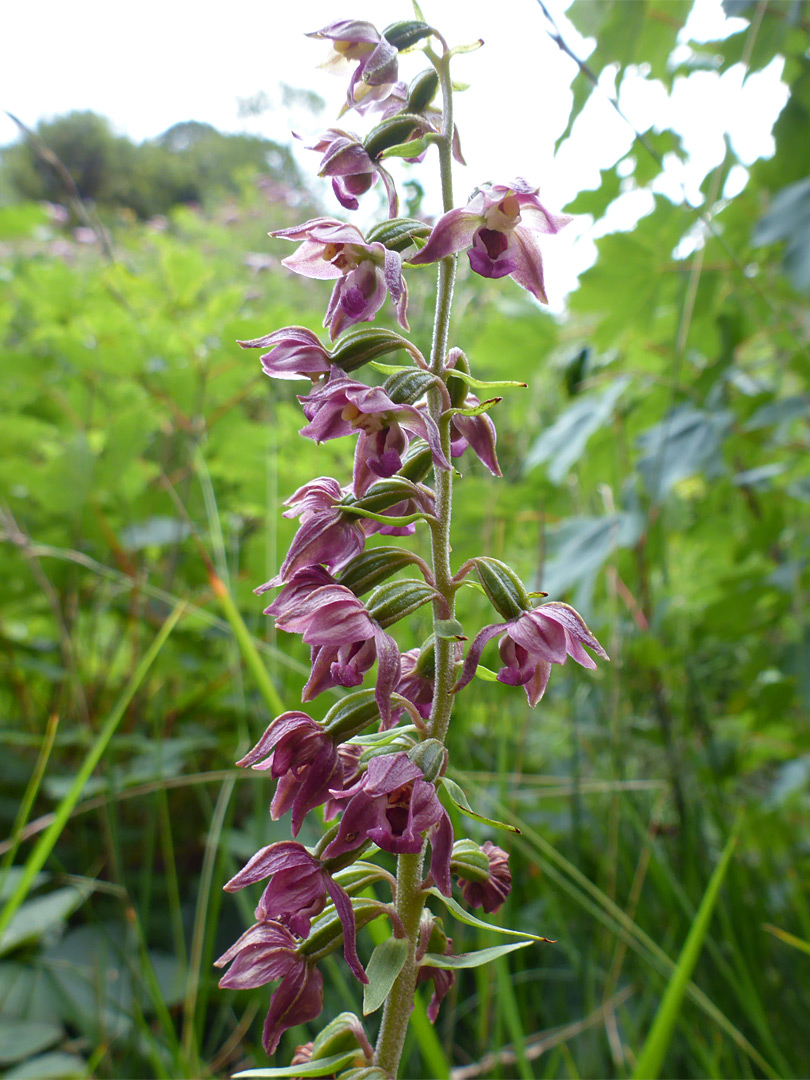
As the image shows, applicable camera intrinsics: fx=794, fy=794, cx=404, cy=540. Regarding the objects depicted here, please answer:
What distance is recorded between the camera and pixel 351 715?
80 cm

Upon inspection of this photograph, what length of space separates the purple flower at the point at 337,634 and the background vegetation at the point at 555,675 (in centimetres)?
36

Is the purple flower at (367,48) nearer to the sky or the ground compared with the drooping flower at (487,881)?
nearer to the sky

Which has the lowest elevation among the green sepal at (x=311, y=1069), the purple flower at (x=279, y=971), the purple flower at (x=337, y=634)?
the green sepal at (x=311, y=1069)

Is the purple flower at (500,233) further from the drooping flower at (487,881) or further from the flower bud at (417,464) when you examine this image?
the drooping flower at (487,881)

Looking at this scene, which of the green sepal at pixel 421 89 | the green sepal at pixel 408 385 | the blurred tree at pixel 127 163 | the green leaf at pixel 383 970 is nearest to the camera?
the green leaf at pixel 383 970

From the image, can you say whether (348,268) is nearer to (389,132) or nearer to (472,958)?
(389,132)

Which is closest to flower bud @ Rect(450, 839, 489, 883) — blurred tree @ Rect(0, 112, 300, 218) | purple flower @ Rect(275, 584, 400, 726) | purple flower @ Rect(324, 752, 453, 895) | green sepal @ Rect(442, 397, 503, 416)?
purple flower @ Rect(324, 752, 453, 895)

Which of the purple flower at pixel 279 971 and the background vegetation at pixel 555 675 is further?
the background vegetation at pixel 555 675

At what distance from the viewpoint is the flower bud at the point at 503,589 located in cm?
81

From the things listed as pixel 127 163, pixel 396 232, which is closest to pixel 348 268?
pixel 396 232

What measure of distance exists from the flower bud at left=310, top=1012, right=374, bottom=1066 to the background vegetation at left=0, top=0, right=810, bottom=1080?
0.37 m

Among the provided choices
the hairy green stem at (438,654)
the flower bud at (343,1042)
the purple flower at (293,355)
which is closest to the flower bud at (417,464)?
→ the hairy green stem at (438,654)

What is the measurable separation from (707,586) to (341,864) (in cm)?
245

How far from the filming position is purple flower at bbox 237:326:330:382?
2.77 feet
